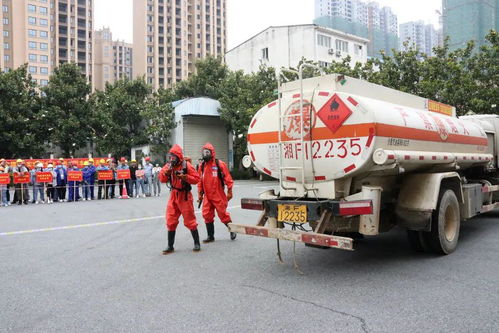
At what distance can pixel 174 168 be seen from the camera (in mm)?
6949

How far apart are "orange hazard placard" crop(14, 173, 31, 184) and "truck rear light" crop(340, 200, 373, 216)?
15.3m

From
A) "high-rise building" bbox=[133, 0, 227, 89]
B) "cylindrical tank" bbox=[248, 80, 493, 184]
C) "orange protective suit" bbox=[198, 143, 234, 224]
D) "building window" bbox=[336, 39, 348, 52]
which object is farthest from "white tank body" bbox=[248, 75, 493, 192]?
"high-rise building" bbox=[133, 0, 227, 89]

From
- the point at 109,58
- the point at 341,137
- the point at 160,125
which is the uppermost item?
the point at 109,58

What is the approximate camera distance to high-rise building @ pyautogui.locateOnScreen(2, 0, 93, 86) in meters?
82.8

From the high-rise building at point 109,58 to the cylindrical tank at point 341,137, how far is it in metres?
113

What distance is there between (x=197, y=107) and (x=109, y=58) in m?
94.2

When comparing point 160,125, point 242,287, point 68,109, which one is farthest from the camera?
point 68,109

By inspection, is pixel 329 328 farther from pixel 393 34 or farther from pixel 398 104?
pixel 393 34

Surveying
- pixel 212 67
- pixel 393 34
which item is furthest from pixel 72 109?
pixel 393 34

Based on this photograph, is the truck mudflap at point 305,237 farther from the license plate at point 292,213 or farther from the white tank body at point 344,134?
the white tank body at point 344,134

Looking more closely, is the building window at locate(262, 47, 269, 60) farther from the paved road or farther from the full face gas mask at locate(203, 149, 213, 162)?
the full face gas mask at locate(203, 149, 213, 162)

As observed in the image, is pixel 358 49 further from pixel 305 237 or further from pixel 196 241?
pixel 305 237

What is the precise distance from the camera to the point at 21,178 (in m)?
16.6

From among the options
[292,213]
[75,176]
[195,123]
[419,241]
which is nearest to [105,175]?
[75,176]
